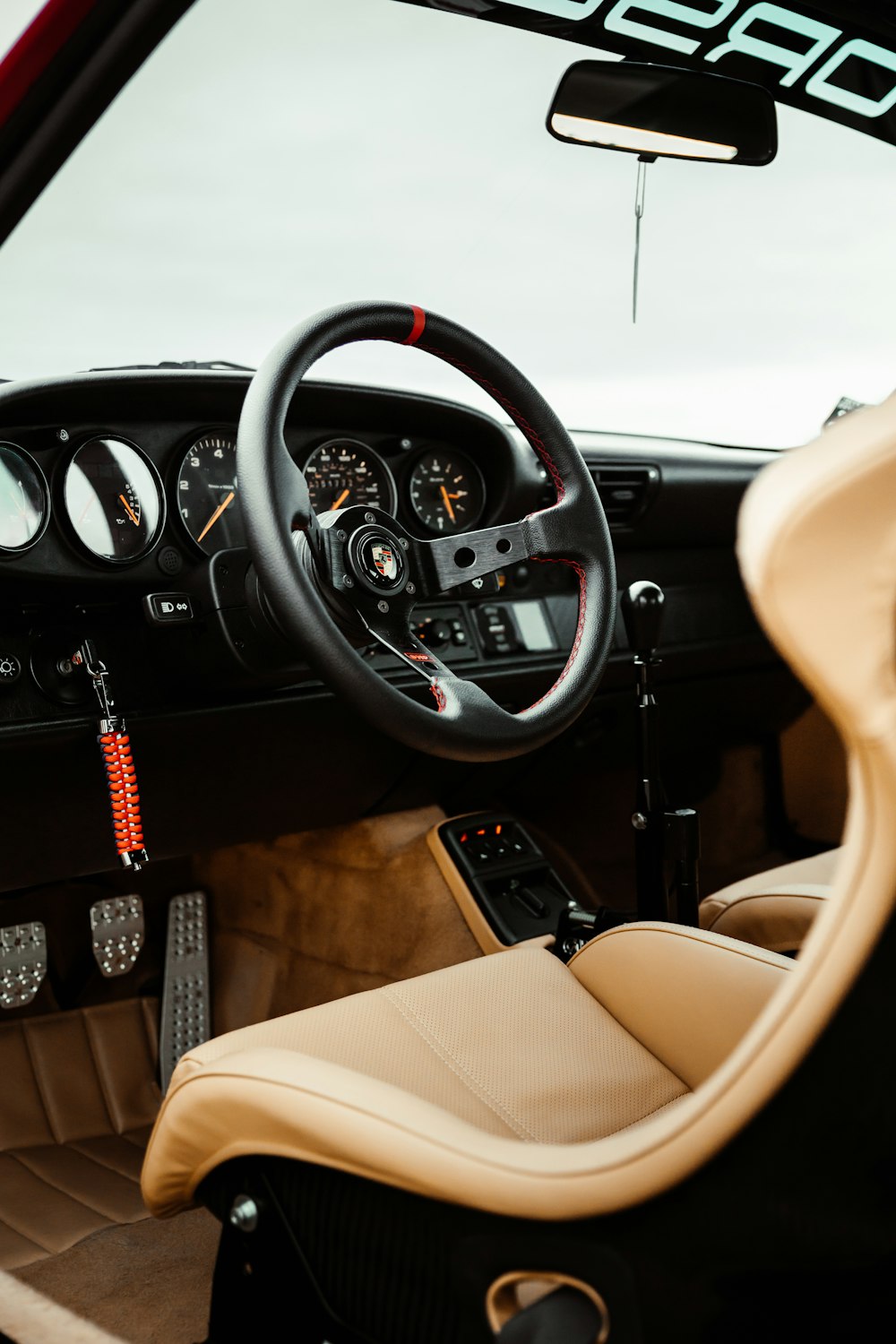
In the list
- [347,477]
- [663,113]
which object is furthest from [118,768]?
[663,113]

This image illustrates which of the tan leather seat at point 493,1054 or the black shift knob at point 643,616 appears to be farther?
the black shift knob at point 643,616

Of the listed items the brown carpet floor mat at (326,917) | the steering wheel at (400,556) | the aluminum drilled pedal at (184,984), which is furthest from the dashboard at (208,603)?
the aluminum drilled pedal at (184,984)

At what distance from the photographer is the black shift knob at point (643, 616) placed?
1630 millimetres

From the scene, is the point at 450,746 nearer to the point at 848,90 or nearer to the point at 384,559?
the point at 384,559

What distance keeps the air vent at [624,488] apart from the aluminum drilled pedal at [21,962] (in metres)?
1.44

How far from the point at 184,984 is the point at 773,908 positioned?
3.98ft

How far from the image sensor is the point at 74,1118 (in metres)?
1.90

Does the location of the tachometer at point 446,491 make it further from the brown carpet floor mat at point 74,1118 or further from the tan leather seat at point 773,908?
the brown carpet floor mat at point 74,1118

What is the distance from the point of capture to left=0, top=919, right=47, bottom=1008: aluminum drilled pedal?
77.6 inches

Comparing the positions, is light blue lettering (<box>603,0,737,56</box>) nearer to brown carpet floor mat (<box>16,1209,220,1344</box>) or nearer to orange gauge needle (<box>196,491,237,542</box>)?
orange gauge needle (<box>196,491,237,542</box>)

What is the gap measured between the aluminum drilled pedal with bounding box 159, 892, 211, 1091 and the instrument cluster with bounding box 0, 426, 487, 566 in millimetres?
891


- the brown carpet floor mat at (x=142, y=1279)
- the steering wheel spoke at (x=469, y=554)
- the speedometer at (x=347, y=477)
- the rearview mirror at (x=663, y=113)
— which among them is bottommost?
the brown carpet floor mat at (x=142, y=1279)

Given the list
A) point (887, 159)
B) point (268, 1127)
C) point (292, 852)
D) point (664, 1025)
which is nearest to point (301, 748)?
point (292, 852)

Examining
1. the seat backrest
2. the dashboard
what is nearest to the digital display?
the dashboard
